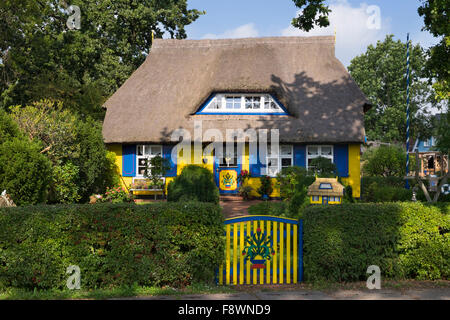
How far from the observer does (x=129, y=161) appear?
66.1 ft

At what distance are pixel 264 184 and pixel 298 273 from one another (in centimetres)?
1153

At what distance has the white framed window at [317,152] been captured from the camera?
762 inches

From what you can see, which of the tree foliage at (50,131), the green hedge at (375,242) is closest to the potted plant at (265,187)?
the tree foliage at (50,131)

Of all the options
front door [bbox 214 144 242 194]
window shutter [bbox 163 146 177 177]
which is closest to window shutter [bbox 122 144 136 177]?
window shutter [bbox 163 146 177 177]

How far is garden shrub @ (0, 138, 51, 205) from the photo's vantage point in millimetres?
10469

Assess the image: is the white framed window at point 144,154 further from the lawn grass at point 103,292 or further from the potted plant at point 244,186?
the lawn grass at point 103,292

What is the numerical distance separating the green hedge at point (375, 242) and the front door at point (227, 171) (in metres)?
12.6

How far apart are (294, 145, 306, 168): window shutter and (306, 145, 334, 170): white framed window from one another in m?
0.18

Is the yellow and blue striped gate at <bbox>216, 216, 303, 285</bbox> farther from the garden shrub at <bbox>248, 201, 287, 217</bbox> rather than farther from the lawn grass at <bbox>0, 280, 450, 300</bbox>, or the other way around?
the garden shrub at <bbox>248, 201, 287, 217</bbox>

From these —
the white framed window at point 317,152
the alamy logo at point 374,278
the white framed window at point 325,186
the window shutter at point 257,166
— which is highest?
the white framed window at point 317,152

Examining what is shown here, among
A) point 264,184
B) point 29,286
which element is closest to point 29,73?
point 264,184

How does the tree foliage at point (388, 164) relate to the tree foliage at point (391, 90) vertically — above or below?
below

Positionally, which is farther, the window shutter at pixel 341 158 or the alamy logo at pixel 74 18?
the alamy logo at pixel 74 18

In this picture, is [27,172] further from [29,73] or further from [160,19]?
[160,19]
